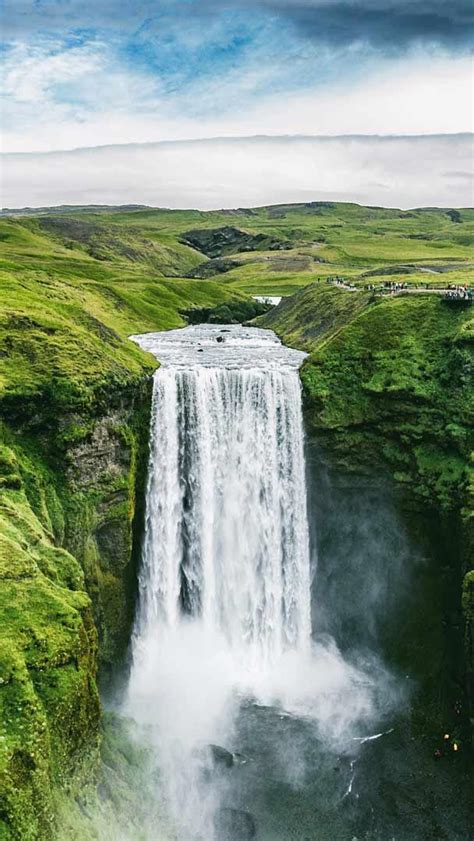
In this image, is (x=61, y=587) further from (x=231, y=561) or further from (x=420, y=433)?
(x=420, y=433)

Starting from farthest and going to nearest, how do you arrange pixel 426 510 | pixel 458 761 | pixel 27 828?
pixel 426 510 < pixel 458 761 < pixel 27 828

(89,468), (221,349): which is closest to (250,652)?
(89,468)

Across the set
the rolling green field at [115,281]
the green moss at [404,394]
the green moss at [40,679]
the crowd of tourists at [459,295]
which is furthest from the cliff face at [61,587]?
the crowd of tourists at [459,295]

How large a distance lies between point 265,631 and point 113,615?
8349mm

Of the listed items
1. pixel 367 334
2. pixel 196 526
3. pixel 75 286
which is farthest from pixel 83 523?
pixel 75 286

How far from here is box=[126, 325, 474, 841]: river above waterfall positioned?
2477 cm

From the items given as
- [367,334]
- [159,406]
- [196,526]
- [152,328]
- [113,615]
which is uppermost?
[152,328]

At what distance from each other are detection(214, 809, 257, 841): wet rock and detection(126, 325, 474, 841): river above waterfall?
8cm

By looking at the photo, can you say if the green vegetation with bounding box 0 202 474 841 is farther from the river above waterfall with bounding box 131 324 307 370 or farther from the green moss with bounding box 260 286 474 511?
the river above waterfall with bounding box 131 324 307 370

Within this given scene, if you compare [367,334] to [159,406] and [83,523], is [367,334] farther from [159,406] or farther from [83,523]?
[83,523]

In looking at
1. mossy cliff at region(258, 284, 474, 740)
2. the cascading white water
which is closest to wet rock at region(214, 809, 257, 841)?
the cascading white water

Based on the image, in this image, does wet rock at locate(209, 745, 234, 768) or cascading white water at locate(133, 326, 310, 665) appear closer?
wet rock at locate(209, 745, 234, 768)

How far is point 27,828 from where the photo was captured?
15.1m

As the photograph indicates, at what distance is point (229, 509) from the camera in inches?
1361
